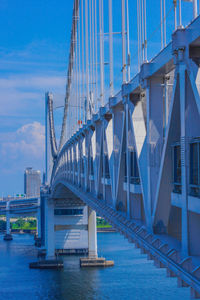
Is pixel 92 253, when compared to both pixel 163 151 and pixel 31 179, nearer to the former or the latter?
→ pixel 163 151

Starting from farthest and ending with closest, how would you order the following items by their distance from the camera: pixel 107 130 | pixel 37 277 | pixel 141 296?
pixel 37 277 → pixel 141 296 → pixel 107 130

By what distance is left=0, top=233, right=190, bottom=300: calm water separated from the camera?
2756cm

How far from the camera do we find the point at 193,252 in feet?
19.4

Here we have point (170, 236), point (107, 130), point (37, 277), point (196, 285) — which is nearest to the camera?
point (196, 285)

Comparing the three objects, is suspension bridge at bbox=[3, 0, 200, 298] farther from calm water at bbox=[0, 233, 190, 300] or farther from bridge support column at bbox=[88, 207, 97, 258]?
bridge support column at bbox=[88, 207, 97, 258]

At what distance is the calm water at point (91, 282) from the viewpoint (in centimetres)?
2756

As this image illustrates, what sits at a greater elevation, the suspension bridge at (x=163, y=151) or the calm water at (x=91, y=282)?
the suspension bridge at (x=163, y=151)

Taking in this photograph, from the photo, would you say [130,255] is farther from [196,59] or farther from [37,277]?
[196,59]

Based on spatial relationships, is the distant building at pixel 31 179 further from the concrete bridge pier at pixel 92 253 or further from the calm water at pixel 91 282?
the calm water at pixel 91 282

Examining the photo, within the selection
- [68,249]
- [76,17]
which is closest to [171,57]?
[76,17]

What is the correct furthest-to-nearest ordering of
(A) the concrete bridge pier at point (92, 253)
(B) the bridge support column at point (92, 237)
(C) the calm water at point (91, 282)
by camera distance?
(B) the bridge support column at point (92, 237), (A) the concrete bridge pier at point (92, 253), (C) the calm water at point (91, 282)

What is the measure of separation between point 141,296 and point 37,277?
37.1ft

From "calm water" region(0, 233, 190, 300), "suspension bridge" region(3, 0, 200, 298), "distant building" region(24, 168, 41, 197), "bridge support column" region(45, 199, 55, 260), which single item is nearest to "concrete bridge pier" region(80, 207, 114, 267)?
"calm water" region(0, 233, 190, 300)

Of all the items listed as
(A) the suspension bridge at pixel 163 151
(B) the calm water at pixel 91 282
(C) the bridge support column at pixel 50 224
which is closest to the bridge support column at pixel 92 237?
(B) the calm water at pixel 91 282
